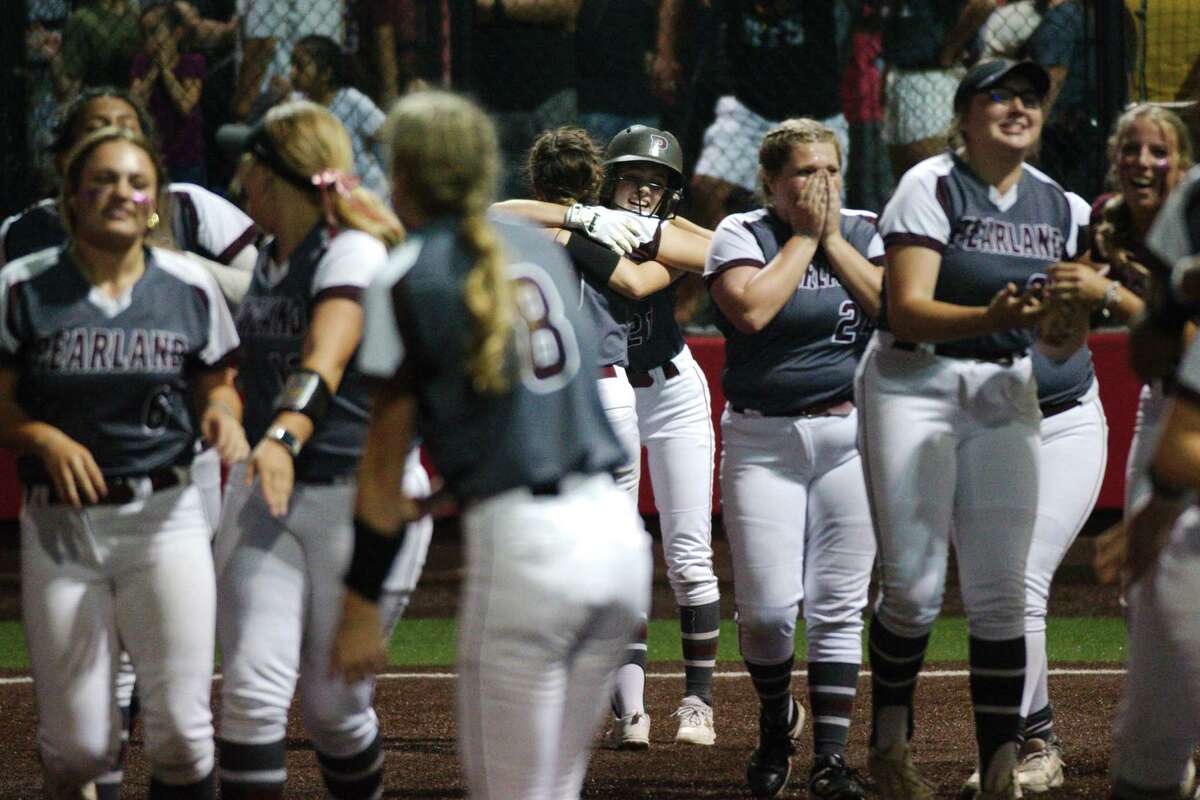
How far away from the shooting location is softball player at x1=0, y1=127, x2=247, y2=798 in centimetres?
384

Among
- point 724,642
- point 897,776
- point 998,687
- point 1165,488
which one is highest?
point 1165,488

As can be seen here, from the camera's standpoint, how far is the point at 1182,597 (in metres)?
2.99

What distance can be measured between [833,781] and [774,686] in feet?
1.41

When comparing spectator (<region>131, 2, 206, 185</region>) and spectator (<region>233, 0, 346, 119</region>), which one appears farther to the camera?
spectator (<region>131, 2, 206, 185</region>)

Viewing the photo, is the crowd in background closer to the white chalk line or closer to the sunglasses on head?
the white chalk line

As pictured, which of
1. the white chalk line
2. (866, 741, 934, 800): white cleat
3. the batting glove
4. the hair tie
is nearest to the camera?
the hair tie

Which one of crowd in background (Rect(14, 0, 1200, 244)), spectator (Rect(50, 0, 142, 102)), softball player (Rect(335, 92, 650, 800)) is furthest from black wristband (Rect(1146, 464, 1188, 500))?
spectator (Rect(50, 0, 142, 102))

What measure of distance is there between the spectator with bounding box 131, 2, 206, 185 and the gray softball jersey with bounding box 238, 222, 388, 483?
5689 millimetres

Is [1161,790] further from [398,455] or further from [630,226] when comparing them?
[630,226]

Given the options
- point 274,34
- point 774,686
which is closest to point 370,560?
point 774,686

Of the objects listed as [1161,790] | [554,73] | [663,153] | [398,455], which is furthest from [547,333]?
[554,73]

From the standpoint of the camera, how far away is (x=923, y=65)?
31.1ft

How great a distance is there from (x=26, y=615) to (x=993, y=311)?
2316 mm

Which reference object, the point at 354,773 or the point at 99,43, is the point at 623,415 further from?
the point at 99,43
